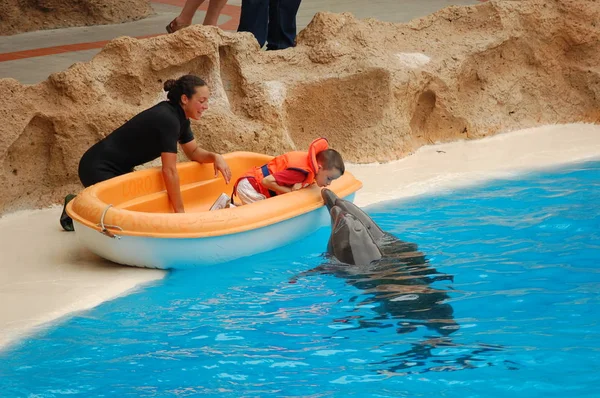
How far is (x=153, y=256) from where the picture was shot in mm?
6523

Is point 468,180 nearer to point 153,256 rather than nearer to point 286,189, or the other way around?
point 286,189

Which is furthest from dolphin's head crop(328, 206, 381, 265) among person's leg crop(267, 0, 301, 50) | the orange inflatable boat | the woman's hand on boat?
person's leg crop(267, 0, 301, 50)

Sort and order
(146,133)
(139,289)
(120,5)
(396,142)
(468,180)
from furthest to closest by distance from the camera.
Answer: (120,5) → (396,142) → (468,180) → (146,133) → (139,289)

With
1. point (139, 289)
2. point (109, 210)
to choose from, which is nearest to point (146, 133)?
point (109, 210)

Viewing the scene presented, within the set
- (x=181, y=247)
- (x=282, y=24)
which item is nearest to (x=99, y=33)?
(x=282, y=24)

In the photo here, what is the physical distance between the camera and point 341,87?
930 cm

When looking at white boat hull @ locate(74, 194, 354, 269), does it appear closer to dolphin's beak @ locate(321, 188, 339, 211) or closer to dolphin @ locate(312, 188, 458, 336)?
dolphin's beak @ locate(321, 188, 339, 211)

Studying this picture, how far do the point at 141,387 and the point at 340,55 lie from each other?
529cm

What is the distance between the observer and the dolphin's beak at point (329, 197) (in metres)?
6.98

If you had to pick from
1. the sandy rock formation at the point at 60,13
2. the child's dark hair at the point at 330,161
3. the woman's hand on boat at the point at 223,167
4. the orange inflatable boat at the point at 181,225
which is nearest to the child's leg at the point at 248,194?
the woman's hand on boat at the point at 223,167

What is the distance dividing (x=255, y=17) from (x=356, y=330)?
4827 millimetres

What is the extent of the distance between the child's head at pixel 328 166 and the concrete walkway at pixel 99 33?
3494 millimetres

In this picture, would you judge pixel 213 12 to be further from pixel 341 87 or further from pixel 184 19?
pixel 341 87

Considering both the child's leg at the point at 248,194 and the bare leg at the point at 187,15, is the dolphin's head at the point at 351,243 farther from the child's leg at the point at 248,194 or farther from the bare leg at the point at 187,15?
the bare leg at the point at 187,15
